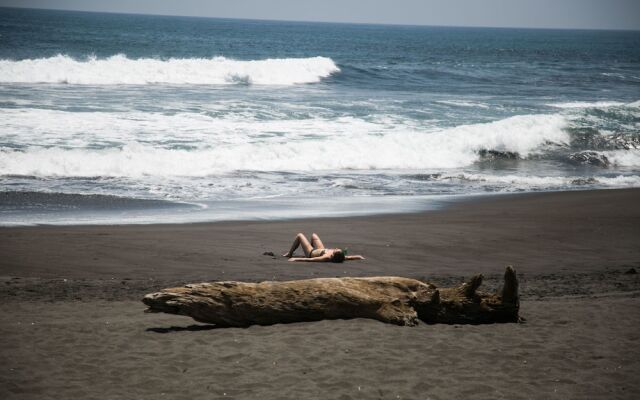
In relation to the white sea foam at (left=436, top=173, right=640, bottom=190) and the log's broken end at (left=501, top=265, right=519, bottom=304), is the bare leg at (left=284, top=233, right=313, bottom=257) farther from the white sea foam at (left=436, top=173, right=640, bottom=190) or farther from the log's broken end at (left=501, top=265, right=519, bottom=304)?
the white sea foam at (left=436, top=173, right=640, bottom=190)

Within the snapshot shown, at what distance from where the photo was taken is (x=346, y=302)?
811 centimetres

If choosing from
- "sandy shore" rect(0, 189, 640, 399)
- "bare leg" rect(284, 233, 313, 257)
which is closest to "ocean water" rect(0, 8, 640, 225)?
"sandy shore" rect(0, 189, 640, 399)

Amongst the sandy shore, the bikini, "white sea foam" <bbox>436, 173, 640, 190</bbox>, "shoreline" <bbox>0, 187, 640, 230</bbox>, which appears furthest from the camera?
"white sea foam" <bbox>436, 173, 640, 190</bbox>

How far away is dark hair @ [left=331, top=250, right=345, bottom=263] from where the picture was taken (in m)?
11.1

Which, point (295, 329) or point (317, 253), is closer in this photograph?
point (295, 329)

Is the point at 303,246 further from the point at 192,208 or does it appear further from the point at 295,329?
the point at 192,208

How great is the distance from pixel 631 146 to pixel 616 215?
41.1 feet

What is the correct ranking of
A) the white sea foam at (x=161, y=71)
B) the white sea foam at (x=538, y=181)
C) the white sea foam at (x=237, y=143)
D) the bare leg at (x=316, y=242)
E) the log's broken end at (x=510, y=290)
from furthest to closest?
the white sea foam at (x=161, y=71) < the white sea foam at (x=538, y=181) < the white sea foam at (x=237, y=143) < the bare leg at (x=316, y=242) < the log's broken end at (x=510, y=290)

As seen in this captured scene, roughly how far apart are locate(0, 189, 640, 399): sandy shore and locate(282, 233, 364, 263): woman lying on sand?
7.9 inches

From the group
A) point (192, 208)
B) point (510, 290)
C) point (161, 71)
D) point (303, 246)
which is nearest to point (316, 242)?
point (303, 246)

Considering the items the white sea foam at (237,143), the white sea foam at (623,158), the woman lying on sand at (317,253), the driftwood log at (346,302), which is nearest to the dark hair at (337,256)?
the woman lying on sand at (317,253)

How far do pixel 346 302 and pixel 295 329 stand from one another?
67 cm

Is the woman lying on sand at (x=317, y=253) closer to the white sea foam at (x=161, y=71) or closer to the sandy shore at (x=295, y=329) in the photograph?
the sandy shore at (x=295, y=329)

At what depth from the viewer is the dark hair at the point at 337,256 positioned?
36.3 feet
